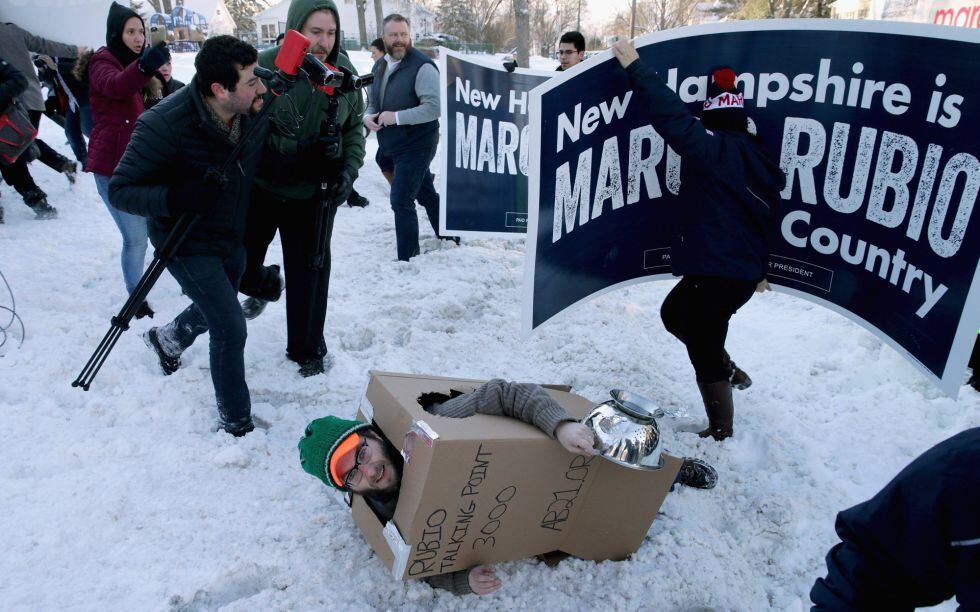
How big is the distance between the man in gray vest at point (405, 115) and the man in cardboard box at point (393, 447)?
3.37 metres

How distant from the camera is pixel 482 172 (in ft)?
17.4

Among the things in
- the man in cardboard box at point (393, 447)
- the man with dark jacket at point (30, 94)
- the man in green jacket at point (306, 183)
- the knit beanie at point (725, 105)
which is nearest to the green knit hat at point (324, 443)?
the man in cardboard box at point (393, 447)

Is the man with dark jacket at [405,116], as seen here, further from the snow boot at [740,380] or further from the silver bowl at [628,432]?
the silver bowl at [628,432]

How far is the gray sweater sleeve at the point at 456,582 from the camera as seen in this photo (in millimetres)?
2152

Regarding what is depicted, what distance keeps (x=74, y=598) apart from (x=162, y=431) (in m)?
0.99

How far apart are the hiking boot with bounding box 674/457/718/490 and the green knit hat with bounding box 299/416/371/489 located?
1.52 m

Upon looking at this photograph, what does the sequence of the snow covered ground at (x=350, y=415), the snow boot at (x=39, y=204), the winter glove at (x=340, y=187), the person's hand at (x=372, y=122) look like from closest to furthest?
1. the snow covered ground at (x=350, y=415)
2. the winter glove at (x=340, y=187)
3. the person's hand at (x=372, y=122)
4. the snow boot at (x=39, y=204)

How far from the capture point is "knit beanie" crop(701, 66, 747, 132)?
2.75m

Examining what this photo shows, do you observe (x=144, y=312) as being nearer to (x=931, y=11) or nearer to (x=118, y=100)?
(x=118, y=100)

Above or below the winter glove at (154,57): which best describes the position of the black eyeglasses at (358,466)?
below

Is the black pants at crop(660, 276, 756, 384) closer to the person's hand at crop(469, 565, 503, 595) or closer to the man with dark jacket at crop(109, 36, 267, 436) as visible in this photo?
the person's hand at crop(469, 565, 503, 595)

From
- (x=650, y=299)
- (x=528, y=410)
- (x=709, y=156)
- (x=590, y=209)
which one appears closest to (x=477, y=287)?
(x=650, y=299)

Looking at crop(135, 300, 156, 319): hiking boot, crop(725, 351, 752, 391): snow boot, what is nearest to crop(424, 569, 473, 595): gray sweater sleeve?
crop(725, 351, 752, 391): snow boot

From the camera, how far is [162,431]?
3000mm
